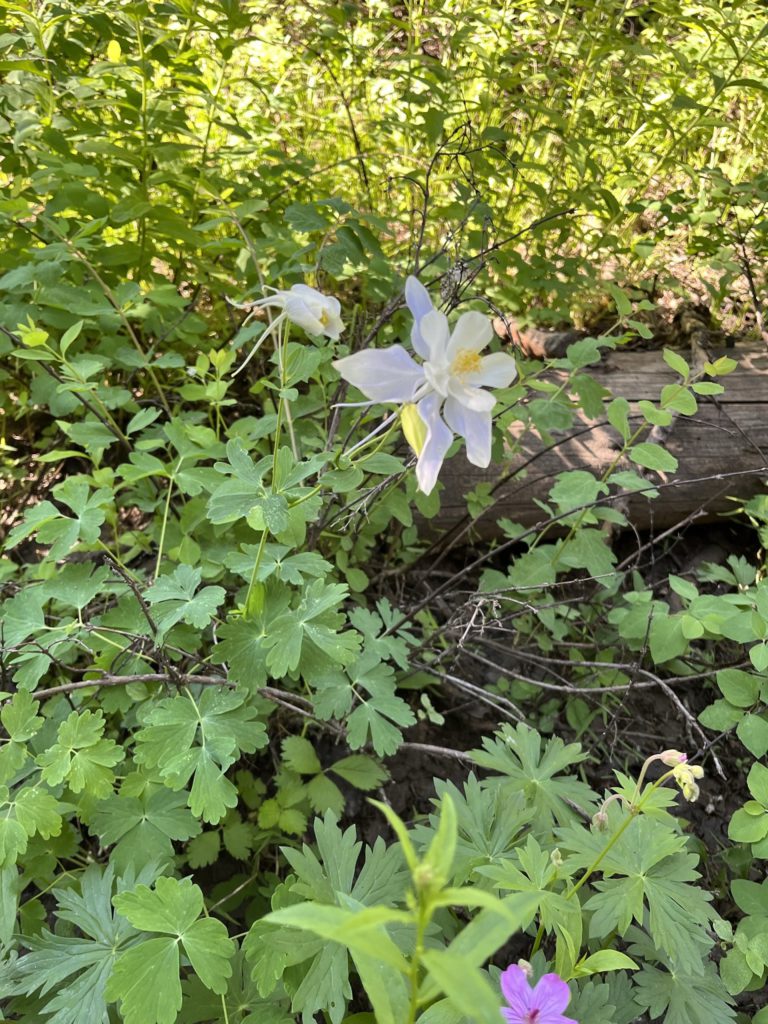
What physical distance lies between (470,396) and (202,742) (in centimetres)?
69

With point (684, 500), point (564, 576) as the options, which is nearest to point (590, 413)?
point (564, 576)

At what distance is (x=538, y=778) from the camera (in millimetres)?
1236

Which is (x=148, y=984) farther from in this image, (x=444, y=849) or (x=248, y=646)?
(x=444, y=849)

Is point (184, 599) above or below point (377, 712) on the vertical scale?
above

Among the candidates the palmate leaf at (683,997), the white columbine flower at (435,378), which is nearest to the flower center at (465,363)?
the white columbine flower at (435,378)

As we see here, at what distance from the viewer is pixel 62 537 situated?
1319mm

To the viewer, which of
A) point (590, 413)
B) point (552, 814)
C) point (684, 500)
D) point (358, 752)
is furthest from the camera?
point (684, 500)

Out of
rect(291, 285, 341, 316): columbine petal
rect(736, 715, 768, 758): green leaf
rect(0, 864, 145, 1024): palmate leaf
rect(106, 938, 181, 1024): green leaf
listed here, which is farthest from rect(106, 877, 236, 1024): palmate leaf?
rect(736, 715, 768, 758): green leaf

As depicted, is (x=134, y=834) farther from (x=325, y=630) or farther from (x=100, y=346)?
(x=100, y=346)

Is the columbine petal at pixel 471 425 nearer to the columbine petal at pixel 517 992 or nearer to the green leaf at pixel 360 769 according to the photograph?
the columbine petal at pixel 517 992

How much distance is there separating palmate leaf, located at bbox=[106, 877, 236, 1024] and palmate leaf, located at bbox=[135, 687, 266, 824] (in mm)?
114

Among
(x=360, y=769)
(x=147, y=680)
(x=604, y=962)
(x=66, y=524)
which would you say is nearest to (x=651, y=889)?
(x=604, y=962)

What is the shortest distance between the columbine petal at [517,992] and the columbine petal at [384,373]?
745 millimetres

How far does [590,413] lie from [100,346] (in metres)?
1.37
